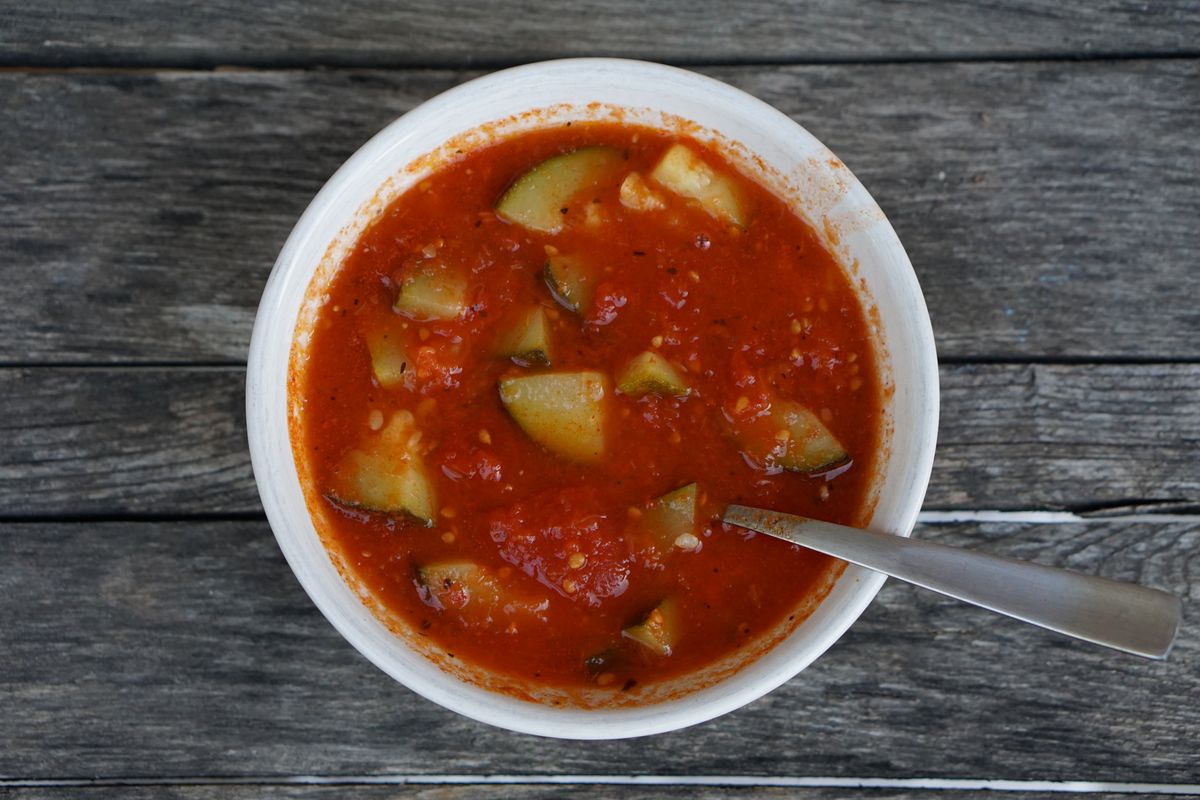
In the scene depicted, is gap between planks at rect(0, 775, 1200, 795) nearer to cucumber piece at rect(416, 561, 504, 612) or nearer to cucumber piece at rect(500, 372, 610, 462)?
cucumber piece at rect(416, 561, 504, 612)

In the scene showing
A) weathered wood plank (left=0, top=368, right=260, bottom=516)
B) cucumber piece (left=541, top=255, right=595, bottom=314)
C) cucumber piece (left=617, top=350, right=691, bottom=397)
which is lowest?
weathered wood plank (left=0, top=368, right=260, bottom=516)

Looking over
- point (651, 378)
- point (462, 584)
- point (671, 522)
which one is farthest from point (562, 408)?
point (462, 584)

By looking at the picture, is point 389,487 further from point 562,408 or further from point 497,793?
point 497,793

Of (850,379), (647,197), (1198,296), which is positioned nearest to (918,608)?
(850,379)

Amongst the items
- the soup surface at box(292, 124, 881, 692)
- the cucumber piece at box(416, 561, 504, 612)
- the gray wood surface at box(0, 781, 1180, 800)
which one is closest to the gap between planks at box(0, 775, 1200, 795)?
the gray wood surface at box(0, 781, 1180, 800)

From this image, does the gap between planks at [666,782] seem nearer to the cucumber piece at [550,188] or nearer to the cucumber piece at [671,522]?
the cucumber piece at [671,522]
